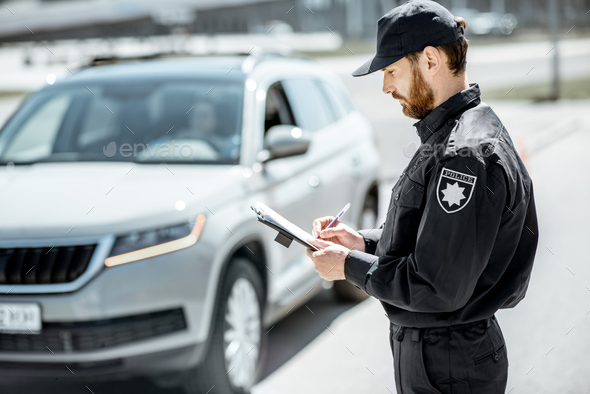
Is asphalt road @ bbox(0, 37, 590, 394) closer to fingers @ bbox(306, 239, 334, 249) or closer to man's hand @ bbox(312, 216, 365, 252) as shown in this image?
man's hand @ bbox(312, 216, 365, 252)

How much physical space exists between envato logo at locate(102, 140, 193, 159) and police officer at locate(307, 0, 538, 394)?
243 cm

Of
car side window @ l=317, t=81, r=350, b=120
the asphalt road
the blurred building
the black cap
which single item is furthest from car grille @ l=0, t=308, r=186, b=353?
the blurred building

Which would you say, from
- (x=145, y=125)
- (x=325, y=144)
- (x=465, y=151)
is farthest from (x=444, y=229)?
(x=325, y=144)

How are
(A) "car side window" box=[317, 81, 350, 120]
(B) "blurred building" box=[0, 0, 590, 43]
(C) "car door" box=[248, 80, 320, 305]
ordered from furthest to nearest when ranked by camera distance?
(B) "blurred building" box=[0, 0, 590, 43], (A) "car side window" box=[317, 81, 350, 120], (C) "car door" box=[248, 80, 320, 305]

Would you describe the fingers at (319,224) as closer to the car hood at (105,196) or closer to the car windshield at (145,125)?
the car hood at (105,196)

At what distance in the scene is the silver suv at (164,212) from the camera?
10.7 feet

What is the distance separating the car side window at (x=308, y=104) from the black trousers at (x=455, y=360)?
3.30m

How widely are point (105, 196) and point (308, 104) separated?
222 cm

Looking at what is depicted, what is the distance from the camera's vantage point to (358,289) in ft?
18.0

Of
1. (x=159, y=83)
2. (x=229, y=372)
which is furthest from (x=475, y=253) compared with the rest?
(x=159, y=83)

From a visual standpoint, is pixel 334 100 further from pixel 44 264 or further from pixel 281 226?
pixel 281 226

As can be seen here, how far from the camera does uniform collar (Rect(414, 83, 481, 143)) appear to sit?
195 cm

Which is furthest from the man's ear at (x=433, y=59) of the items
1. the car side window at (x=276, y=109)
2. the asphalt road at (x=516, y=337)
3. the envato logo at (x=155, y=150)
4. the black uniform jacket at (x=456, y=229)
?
the car side window at (x=276, y=109)

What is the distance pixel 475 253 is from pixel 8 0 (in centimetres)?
6479
